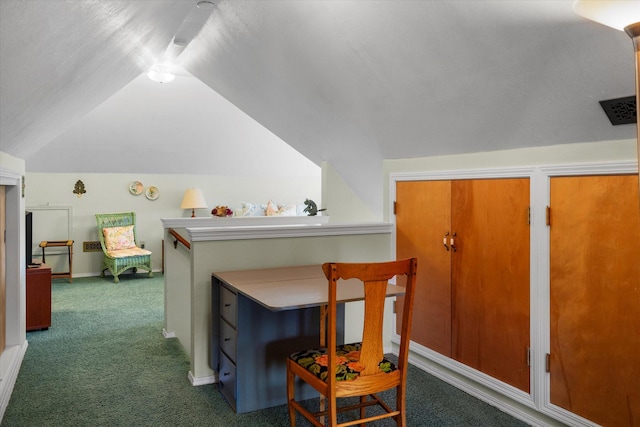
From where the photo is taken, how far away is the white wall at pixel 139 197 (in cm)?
684

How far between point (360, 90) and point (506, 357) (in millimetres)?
1824

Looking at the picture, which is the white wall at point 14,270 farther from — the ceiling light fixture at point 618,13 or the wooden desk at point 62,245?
the ceiling light fixture at point 618,13

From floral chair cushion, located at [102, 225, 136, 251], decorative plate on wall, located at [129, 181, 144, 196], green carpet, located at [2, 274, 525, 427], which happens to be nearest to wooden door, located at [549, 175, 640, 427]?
green carpet, located at [2, 274, 525, 427]

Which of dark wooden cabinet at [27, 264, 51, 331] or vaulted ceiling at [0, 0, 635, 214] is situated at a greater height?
vaulted ceiling at [0, 0, 635, 214]

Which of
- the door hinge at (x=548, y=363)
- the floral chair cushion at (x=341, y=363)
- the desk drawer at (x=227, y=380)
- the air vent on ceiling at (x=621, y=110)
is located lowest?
the desk drawer at (x=227, y=380)

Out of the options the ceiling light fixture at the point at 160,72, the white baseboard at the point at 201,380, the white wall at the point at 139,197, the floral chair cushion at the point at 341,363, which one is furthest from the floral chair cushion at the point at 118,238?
the floral chair cushion at the point at 341,363

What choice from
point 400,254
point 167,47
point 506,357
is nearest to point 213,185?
point 167,47

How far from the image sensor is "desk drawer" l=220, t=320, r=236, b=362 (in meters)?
2.87

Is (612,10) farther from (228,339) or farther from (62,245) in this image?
(62,245)

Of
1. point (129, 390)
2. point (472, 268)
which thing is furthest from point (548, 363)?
point (129, 390)

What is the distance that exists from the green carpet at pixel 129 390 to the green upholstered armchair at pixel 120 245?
206 cm

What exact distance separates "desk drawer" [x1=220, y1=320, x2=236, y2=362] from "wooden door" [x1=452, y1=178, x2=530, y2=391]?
136cm

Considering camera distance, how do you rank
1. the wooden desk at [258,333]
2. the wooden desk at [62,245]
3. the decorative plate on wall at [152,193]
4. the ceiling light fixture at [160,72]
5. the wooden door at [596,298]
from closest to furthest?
the wooden door at [596,298] → the wooden desk at [258,333] → the ceiling light fixture at [160,72] → the wooden desk at [62,245] → the decorative plate on wall at [152,193]

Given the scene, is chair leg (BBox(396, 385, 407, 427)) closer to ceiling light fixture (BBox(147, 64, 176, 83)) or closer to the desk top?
the desk top
